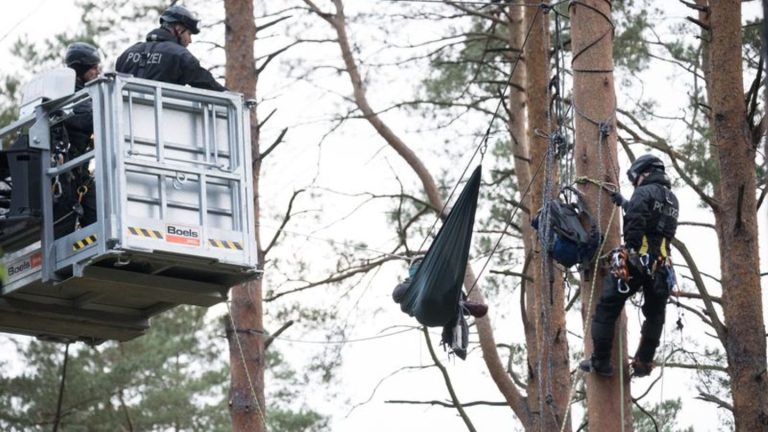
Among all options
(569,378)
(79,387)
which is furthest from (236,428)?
(79,387)

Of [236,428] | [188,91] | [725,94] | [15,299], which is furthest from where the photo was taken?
[236,428]

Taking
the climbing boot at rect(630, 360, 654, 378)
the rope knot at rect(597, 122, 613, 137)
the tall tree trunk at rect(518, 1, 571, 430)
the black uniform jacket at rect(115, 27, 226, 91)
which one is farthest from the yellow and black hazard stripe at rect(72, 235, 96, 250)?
the tall tree trunk at rect(518, 1, 571, 430)

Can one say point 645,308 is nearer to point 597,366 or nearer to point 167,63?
point 597,366

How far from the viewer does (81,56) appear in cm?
1337

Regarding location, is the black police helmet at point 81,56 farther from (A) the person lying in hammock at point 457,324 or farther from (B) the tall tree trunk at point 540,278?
(B) the tall tree trunk at point 540,278

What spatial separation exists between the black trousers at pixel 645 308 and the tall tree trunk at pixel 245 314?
233 inches

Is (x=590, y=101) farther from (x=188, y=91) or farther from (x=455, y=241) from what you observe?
(x=188, y=91)

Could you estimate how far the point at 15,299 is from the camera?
13.5 metres

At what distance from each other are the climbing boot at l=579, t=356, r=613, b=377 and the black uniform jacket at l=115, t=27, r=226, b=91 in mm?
3530

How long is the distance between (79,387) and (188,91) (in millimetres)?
16645

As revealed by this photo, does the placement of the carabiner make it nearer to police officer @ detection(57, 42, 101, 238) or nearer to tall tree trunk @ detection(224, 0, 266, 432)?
police officer @ detection(57, 42, 101, 238)

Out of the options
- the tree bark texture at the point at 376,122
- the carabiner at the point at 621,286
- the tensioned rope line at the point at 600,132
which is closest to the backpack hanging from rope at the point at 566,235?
the tensioned rope line at the point at 600,132

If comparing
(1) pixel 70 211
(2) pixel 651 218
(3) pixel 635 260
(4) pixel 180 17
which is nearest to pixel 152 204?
(1) pixel 70 211

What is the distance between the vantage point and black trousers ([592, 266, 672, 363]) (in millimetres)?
12602
